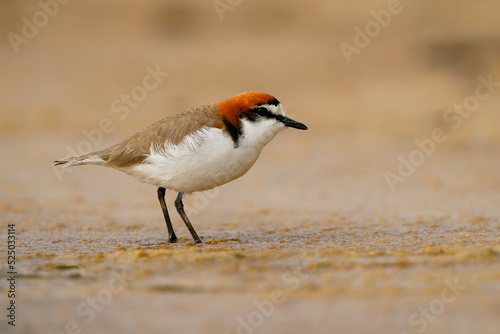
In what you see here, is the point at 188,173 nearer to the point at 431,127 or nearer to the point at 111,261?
the point at 111,261

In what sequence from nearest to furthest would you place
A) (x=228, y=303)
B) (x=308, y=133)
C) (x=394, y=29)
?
(x=228, y=303) < (x=308, y=133) < (x=394, y=29)

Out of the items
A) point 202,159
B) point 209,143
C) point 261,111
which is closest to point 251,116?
point 261,111

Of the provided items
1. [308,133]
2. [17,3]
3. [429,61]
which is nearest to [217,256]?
[308,133]

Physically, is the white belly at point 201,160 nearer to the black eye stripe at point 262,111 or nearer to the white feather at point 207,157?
the white feather at point 207,157

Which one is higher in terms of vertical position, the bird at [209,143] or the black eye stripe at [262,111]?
the black eye stripe at [262,111]

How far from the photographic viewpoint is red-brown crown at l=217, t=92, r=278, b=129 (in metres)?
6.21

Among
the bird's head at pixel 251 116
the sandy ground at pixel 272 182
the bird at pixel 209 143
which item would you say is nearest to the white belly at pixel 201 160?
the bird at pixel 209 143

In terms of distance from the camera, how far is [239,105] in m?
6.23

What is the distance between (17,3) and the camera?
18312mm

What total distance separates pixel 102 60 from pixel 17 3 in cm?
340

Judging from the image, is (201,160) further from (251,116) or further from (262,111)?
(262,111)

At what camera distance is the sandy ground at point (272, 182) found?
4152 mm

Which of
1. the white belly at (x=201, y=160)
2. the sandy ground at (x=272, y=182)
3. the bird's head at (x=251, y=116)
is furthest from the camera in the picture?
the bird's head at (x=251, y=116)

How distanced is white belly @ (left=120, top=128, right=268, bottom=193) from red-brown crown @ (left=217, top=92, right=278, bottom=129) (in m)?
0.20
